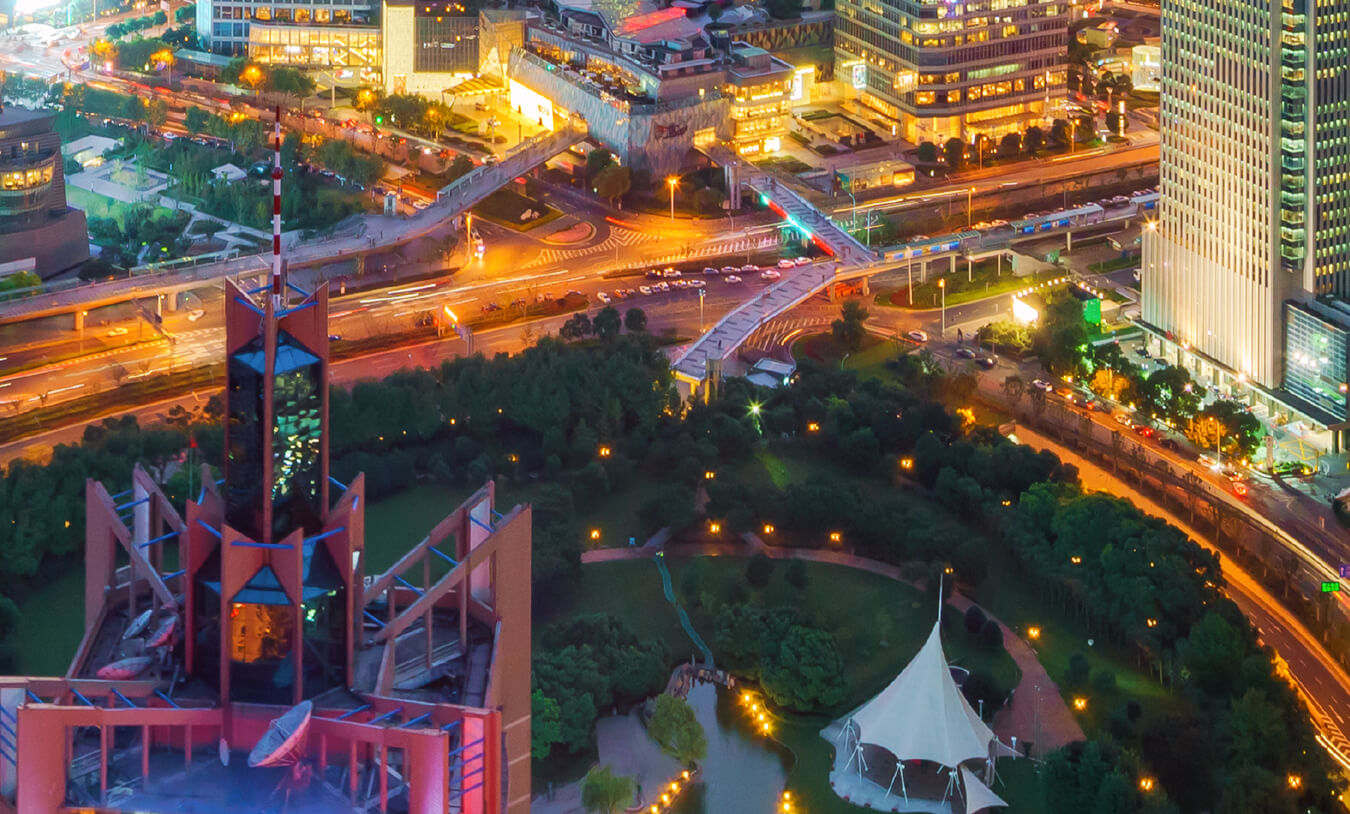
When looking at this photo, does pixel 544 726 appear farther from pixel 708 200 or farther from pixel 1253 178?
pixel 708 200

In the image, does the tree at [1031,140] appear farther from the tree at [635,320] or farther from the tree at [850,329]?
the tree at [635,320]

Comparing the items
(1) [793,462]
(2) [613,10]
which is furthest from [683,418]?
(2) [613,10]

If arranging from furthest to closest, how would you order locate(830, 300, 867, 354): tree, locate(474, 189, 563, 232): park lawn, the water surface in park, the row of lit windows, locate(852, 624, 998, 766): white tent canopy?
locate(474, 189, 563, 232): park lawn → the row of lit windows → locate(830, 300, 867, 354): tree → the water surface in park → locate(852, 624, 998, 766): white tent canopy

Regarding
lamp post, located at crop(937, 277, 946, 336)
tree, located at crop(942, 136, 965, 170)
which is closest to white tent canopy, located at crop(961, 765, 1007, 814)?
lamp post, located at crop(937, 277, 946, 336)

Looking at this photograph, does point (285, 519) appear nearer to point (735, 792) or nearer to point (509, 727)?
point (509, 727)

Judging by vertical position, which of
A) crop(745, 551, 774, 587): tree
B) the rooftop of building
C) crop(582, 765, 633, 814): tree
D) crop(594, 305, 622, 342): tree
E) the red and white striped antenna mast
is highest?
the red and white striped antenna mast

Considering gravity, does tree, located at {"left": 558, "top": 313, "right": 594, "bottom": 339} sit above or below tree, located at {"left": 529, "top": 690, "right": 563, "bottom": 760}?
above

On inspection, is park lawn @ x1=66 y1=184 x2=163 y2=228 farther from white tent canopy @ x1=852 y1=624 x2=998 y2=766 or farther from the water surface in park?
white tent canopy @ x1=852 y1=624 x2=998 y2=766
